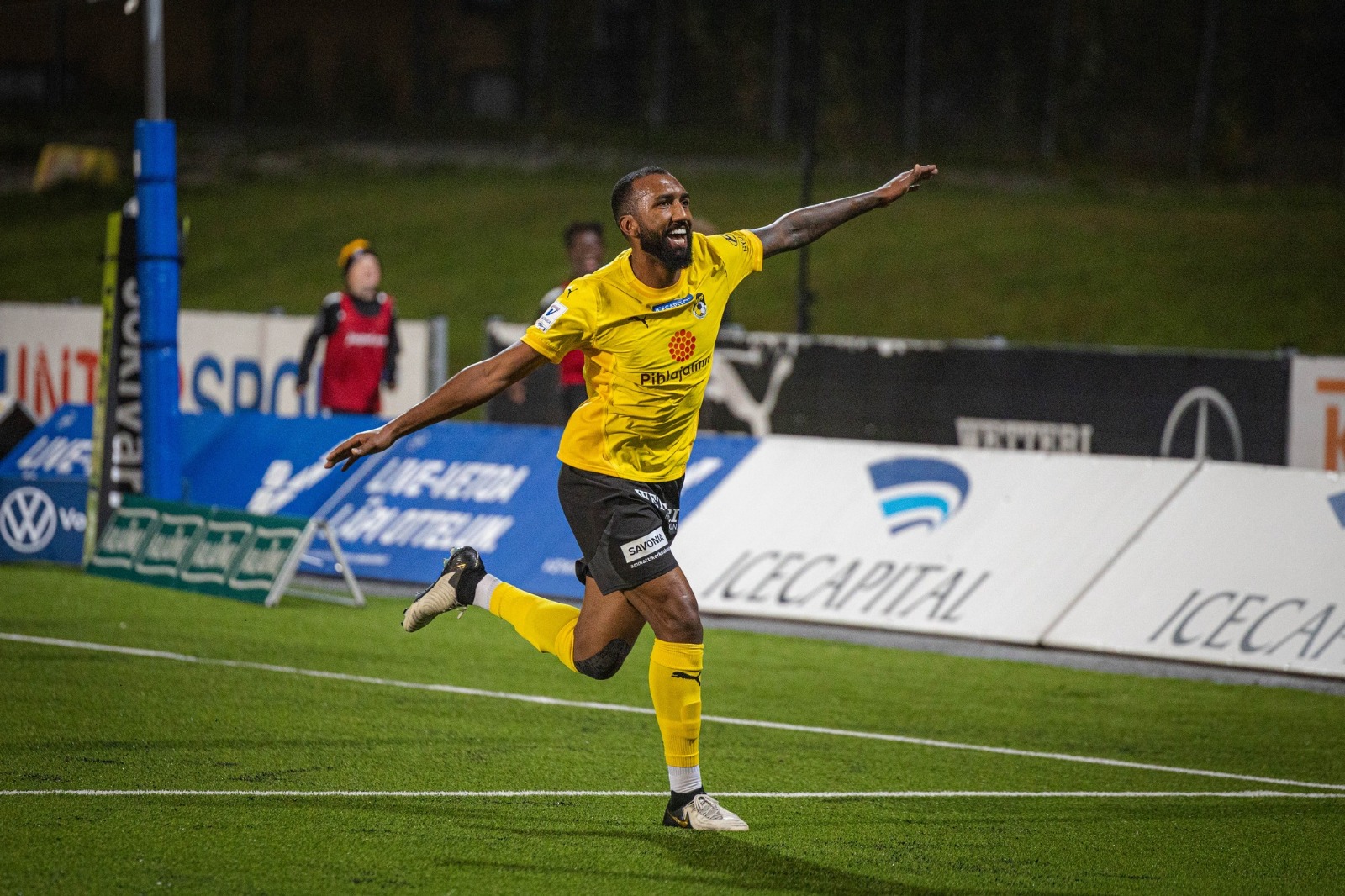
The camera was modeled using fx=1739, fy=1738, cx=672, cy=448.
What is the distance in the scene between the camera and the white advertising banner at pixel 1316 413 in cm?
1416

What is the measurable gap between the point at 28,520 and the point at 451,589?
7.36 meters

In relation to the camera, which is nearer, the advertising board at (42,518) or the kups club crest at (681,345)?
the kups club crest at (681,345)

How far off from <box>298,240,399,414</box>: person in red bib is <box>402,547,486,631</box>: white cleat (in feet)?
22.7

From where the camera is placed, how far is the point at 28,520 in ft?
43.6

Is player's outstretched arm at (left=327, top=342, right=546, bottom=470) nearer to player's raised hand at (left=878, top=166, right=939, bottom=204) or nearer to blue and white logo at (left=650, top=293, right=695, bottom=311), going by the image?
blue and white logo at (left=650, top=293, right=695, bottom=311)

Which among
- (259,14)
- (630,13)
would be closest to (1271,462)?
(630,13)

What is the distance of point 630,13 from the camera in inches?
1891

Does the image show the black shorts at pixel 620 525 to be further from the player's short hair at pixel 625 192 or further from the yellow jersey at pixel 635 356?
the player's short hair at pixel 625 192

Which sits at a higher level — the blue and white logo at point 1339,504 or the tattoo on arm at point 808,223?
the tattoo on arm at point 808,223

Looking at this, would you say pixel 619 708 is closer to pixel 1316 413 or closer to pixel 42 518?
pixel 42 518

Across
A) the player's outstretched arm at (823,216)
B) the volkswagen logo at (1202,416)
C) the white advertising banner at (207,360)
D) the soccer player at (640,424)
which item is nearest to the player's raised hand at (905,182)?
the player's outstretched arm at (823,216)

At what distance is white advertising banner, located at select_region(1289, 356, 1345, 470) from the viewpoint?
14.2 metres

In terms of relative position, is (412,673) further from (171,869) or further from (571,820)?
(171,869)

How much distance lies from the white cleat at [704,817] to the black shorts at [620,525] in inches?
31.8
